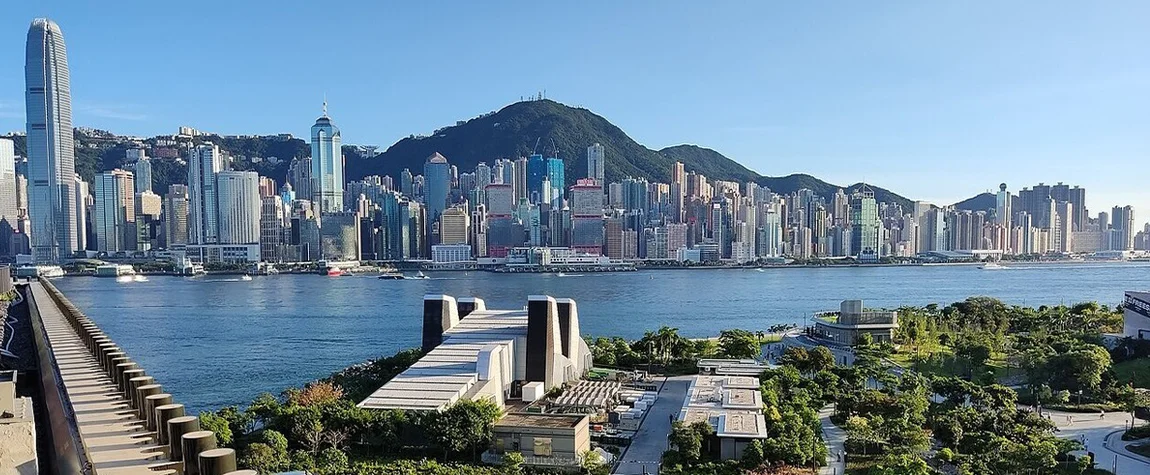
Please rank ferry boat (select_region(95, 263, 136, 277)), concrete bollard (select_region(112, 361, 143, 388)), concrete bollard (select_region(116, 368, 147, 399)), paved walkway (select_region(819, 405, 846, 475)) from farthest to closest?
ferry boat (select_region(95, 263, 136, 277)) → paved walkway (select_region(819, 405, 846, 475)) → concrete bollard (select_region(112, 361, 143, 388)) → concrete bollard (select_region(116, 368, 147, 399))

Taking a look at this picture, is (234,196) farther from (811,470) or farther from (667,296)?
(811,470)

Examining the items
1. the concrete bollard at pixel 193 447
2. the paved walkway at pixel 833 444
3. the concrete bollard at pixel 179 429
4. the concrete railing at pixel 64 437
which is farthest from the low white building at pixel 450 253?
the concrete bollard at pixel 193 447

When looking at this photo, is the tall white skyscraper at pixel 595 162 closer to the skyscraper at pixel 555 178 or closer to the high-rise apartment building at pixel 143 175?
the skyscraper at pixel 555 178

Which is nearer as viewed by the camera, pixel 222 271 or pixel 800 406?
pixel 800 406

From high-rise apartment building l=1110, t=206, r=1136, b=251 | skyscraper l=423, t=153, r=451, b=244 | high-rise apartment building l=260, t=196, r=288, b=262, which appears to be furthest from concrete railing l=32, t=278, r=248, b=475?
high-rise apartment building l=1110, t=206, r=1136, b=251

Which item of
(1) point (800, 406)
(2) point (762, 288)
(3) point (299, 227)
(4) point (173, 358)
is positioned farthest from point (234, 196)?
(1) point (800, 406)

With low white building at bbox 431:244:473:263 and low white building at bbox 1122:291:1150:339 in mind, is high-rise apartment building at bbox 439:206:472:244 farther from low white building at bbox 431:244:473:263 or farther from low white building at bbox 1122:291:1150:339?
low white building at bbox 1122:291:1150:339

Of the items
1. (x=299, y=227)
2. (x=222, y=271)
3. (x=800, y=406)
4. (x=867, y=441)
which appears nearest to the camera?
(x=867, y=441)

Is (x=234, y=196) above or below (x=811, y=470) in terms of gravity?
above
